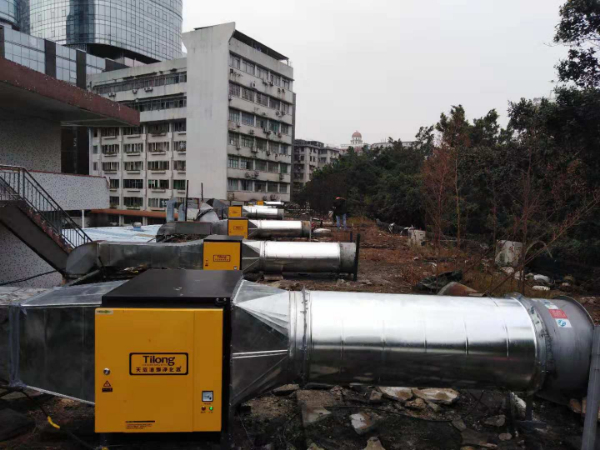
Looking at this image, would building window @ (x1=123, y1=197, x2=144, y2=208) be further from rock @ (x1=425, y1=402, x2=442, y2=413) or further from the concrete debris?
rock @ (x1=425, y1=402, x2=442, y2=413)

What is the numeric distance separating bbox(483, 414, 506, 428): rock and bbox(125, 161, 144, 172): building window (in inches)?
1964

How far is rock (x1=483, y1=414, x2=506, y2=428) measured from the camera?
3.73m

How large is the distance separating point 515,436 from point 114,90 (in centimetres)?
5572

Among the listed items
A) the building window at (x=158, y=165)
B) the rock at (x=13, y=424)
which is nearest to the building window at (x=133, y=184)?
the building window at (x=158, y=165)

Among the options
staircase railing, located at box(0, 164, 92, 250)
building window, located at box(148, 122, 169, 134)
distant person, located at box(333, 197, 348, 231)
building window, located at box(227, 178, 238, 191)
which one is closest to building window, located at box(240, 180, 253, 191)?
building window, located at box(227, 178, 238, 191)

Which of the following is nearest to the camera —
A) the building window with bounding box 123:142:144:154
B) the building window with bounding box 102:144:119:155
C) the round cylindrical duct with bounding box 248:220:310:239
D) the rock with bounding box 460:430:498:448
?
the rock with bounding box 460:430:498:448

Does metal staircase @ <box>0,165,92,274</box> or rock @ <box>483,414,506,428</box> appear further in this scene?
metal staircase @ <box>0,165,92,274</box>

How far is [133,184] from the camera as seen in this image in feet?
161

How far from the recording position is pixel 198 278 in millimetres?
3221

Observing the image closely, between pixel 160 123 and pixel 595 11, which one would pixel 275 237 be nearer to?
pixel 595 11

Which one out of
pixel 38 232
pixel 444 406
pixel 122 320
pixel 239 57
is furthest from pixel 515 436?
pixel 239 57

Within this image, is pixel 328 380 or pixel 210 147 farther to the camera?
pixel 210 147

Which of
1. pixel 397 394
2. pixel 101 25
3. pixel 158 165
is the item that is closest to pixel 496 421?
pixel 397 394

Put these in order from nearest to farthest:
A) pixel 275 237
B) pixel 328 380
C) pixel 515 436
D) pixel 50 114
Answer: pixel 328 380 < pixel 515 436 < pixel 50 114 < pixel 275 237
